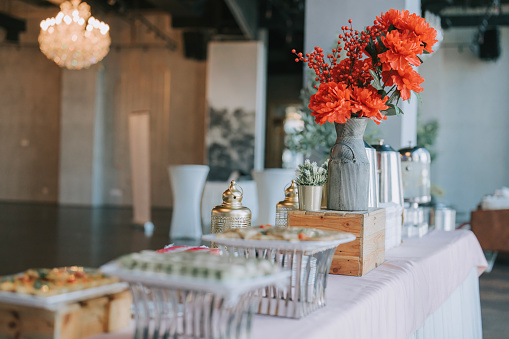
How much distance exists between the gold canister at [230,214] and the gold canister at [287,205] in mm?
217

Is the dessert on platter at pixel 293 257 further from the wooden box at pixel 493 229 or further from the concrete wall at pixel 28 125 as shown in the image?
the concrete wall at pixel 28 125

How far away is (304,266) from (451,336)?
Result: 158 centimetres

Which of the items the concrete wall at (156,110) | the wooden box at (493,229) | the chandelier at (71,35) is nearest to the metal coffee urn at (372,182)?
the wooden box at (493,229)

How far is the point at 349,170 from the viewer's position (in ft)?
5.74

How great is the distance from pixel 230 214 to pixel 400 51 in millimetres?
718

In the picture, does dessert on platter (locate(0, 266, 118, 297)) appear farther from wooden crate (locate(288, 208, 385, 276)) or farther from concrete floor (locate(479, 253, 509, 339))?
concrete floor (locate(479, 253, 509, 339))

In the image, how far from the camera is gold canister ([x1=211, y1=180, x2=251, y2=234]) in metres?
1.59

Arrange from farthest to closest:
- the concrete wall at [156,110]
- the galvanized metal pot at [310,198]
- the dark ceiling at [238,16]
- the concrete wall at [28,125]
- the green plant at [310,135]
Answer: the concrete wall at [28,125] → the concrete wall at [156,110] → the dark ceiling at [238,16] → the green plant at [310,135] → the galvanized metal pot at [310,198]

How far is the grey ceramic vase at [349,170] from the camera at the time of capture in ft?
5.69

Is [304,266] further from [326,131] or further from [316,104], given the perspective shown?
[326,131]

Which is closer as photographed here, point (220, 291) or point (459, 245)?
point (220, 291)

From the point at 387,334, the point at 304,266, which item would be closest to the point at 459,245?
the point at 387,334

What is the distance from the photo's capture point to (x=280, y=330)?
1.09 meters

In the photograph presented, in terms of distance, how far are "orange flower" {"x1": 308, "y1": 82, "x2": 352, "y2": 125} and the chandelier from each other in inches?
267
